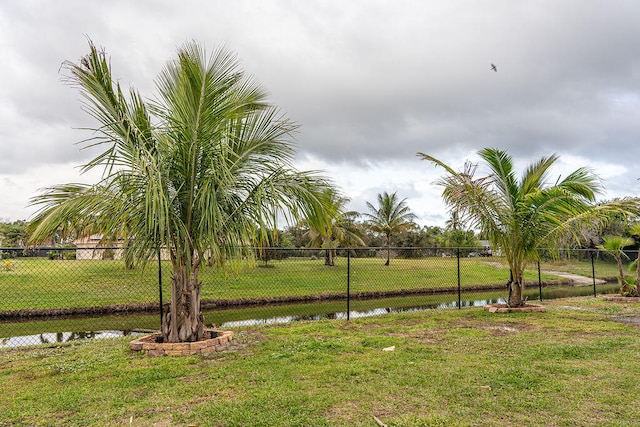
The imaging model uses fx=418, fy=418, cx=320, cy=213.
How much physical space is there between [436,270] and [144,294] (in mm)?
16149

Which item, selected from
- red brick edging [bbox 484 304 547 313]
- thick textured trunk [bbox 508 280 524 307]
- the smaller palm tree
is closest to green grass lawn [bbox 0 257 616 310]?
thick textured trunk [bbox 508 280 524 307]

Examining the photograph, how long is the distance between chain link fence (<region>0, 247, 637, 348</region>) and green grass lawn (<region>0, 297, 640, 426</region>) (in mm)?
1278

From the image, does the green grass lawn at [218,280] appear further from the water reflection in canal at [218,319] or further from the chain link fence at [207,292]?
the water reflection in canal at [218,319]

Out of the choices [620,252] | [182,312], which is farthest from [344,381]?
[620,252]

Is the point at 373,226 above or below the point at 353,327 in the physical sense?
above

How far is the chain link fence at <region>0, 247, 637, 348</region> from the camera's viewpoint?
30.7 feet

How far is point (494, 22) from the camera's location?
9211 millimetres

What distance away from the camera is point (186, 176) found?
5383 millimetres

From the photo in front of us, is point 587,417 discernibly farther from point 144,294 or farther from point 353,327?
point 144,294

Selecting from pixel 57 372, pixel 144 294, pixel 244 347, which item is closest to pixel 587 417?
pixel 244 347

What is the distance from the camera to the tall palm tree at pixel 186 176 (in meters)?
4.89

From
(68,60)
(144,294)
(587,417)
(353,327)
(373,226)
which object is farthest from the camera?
(373,226)

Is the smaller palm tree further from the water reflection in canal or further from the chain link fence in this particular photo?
the water reflection in canal

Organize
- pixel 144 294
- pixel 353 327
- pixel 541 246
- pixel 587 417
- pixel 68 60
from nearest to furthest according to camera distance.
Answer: pixel 587 417 < pixel 68 60 < pixel 353 327 < pixel 541 246 < pixel 144 294
